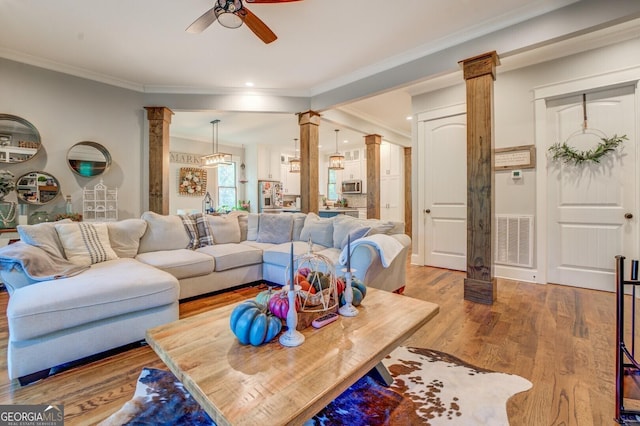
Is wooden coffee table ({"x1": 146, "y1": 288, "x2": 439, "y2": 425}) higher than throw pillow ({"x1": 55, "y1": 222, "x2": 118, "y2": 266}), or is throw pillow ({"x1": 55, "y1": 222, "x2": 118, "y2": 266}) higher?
throw pillow ({"x1": 55, "y1": 222, "x2": 118, "y2": 266})

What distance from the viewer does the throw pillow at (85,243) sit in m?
2.57

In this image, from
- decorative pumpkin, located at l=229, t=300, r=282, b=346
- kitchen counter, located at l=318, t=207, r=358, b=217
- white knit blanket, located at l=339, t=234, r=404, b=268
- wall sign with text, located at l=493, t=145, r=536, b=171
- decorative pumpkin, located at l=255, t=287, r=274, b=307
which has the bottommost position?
decorative pumpkin, located at l=229, t=300, r=282, b=346

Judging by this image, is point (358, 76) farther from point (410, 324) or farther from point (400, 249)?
point (410, 324)

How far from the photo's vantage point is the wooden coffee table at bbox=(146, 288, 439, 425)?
877 millimetres

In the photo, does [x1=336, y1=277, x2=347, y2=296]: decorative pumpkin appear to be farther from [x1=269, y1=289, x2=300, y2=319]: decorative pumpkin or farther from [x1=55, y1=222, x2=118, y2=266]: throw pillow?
[x1=55, y1=222, x2=118, y2=266]: throw pillow

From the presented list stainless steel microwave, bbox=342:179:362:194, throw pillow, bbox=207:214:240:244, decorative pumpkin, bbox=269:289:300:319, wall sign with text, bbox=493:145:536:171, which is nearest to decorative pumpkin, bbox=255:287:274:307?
decorative pumpkin, bbox=269:289:300:319

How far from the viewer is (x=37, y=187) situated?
3656 millimetres

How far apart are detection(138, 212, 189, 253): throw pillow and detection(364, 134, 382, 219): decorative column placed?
4.05 metres

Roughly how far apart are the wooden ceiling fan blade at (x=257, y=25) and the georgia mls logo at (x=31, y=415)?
106 inches

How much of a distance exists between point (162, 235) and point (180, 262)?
70 centimetres

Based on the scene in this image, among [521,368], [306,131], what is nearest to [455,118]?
[306,131]

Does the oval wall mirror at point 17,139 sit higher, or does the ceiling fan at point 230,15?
the ceiling fan at point 230,15

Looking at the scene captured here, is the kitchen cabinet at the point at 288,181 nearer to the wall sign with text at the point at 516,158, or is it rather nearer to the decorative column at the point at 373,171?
the decorative column at the point at 373,171

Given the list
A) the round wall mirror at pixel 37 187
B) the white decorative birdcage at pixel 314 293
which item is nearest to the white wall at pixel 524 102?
the white decorative birdcage at pixel 314 293
